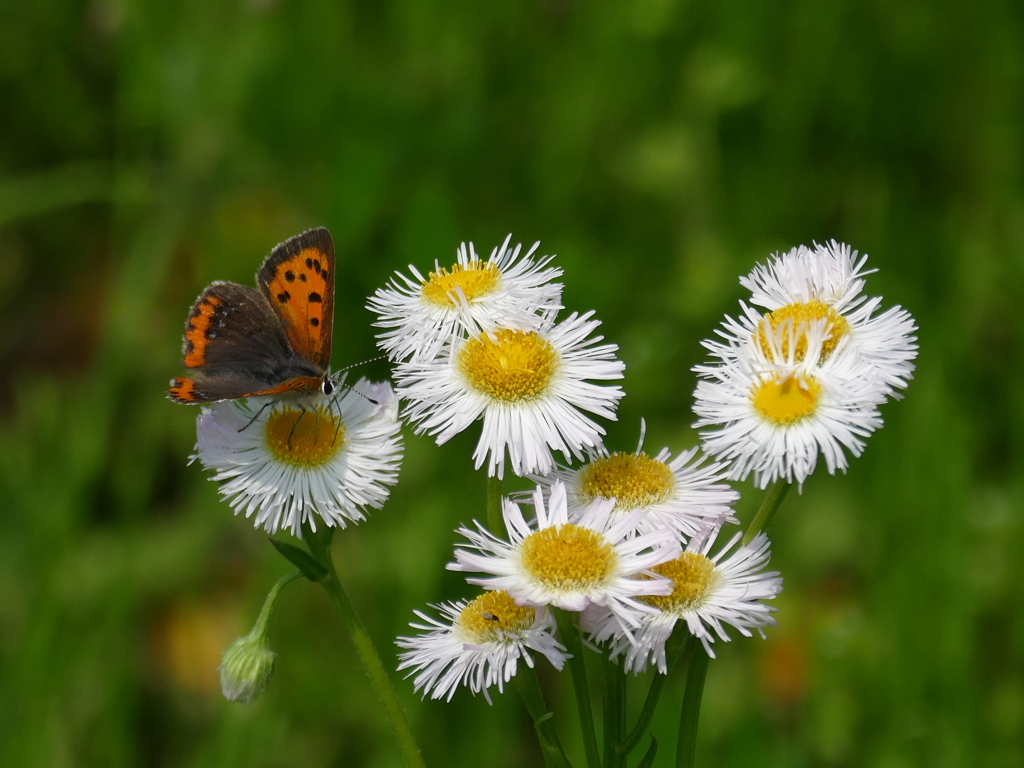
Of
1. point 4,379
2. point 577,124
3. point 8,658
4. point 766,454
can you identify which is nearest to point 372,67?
point 577,124

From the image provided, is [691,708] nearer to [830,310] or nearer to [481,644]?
[481,644]

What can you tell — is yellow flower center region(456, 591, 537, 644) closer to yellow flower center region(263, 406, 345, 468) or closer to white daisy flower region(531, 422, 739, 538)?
white daisy flower region(531, 422, 739, 538)

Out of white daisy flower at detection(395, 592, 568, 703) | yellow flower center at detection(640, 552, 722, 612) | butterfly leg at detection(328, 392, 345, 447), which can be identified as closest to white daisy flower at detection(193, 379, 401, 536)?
butterfly leg at detection(328, 392, 345, 447)

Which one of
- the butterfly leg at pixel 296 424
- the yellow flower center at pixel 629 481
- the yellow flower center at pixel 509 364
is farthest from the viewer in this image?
the butterfly leg at pixel 296 424

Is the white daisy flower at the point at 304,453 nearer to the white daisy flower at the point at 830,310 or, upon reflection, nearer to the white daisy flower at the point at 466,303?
the white daisy flower at the point at 466,303

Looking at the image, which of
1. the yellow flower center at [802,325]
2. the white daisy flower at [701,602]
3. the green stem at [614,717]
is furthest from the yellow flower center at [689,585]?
the yellow flower center at [802,325]

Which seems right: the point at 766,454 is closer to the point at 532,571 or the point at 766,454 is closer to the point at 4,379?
the point at 532,571
